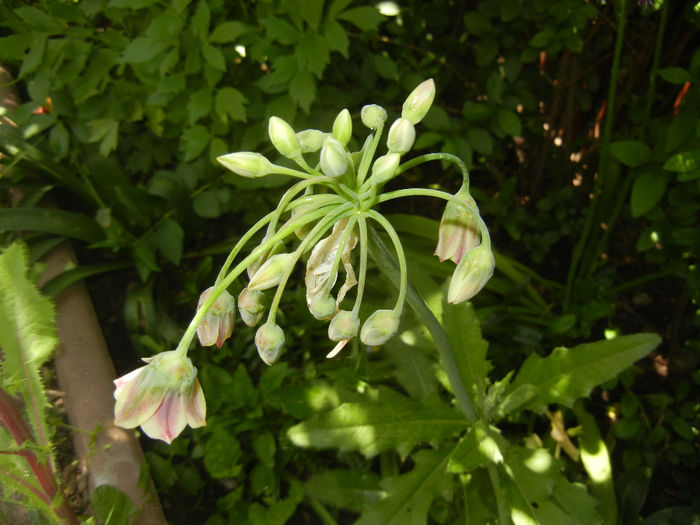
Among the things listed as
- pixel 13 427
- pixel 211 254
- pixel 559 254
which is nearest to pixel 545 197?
pixel 559 254

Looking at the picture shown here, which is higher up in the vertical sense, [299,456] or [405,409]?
[405,409]

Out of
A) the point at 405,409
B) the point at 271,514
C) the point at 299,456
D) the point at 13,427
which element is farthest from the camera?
the point at 299,456

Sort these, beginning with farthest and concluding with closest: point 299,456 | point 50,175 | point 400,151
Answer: point 50,175 < point 299,456 < point 400,151

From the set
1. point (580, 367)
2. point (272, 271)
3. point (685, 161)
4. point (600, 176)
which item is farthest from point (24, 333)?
point (600, 176)

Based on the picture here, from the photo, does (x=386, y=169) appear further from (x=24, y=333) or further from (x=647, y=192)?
(x=647, y=192)

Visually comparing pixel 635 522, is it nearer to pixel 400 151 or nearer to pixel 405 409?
pixel 405 409

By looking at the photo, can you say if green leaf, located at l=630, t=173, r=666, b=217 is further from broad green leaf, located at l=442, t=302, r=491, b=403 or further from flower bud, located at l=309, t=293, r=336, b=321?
flower bud, located at l=309, t=293, r=336, b=321
